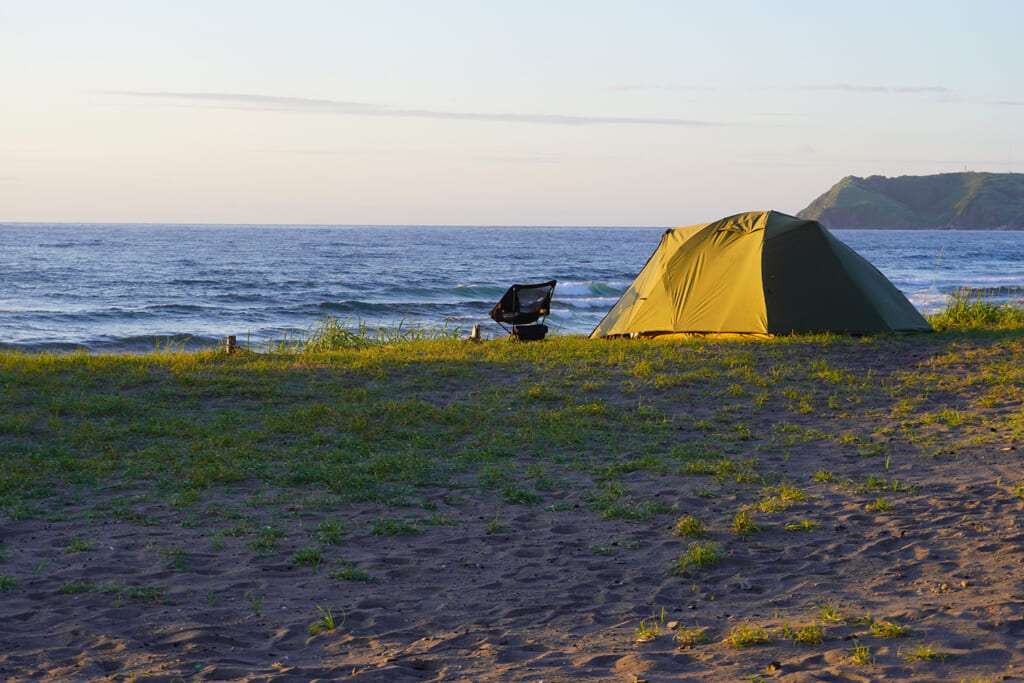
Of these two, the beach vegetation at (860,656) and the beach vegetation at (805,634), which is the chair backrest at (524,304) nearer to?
the beach vegetation at (805,634)

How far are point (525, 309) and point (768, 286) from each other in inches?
142

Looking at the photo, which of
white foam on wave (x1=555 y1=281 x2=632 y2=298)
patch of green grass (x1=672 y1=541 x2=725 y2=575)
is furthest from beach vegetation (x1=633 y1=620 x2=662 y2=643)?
white foam on wave (x1=555 y1=281 x2=632 y2=298)

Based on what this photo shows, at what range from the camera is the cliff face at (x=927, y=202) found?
156250 mm

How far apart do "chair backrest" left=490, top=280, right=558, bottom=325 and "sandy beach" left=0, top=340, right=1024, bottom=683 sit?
6.92 meters

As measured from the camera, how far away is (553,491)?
6.00 m

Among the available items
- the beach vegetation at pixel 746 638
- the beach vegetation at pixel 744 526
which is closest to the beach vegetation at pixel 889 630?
the beach vegetation at pixel 746 638

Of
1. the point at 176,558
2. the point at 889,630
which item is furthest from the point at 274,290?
the point at 889,630

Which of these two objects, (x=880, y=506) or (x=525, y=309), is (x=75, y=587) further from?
(x=525, y=309)

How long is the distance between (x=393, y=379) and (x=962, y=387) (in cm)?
616

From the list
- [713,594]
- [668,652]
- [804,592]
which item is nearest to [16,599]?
[668,652]

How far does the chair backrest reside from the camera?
13180mm

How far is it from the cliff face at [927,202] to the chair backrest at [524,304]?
161216mm

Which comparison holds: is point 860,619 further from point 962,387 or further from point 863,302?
point 863,302

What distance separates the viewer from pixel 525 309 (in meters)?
13.4
